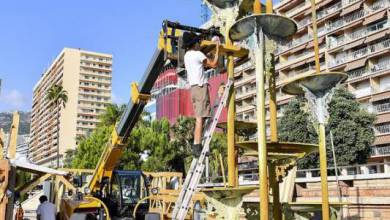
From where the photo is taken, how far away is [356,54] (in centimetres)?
4844

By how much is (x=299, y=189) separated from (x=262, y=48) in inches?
482

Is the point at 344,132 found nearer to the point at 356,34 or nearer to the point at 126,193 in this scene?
the point at 356,34

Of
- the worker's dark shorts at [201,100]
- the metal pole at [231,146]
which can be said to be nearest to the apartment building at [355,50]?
the metal pole at [231,146]

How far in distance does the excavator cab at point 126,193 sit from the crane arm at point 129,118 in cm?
53

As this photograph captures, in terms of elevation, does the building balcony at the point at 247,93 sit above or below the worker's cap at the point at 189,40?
above

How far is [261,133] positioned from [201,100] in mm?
1041

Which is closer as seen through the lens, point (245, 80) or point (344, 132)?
point (344, 132)

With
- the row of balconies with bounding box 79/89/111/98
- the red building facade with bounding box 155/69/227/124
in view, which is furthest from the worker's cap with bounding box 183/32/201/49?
the row of balconies with bounding box 79/89/111/98

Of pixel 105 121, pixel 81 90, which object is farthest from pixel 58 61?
pixel 105 121

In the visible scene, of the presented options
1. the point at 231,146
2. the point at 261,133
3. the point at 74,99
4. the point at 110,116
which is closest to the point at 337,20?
the point at 110,116

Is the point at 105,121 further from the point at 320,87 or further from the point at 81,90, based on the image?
the point at 81,90

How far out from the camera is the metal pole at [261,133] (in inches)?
227

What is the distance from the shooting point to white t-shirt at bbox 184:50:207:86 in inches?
254

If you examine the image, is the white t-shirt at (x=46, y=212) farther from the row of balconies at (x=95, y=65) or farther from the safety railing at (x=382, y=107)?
the row of balconies at (x=95, y=65)
